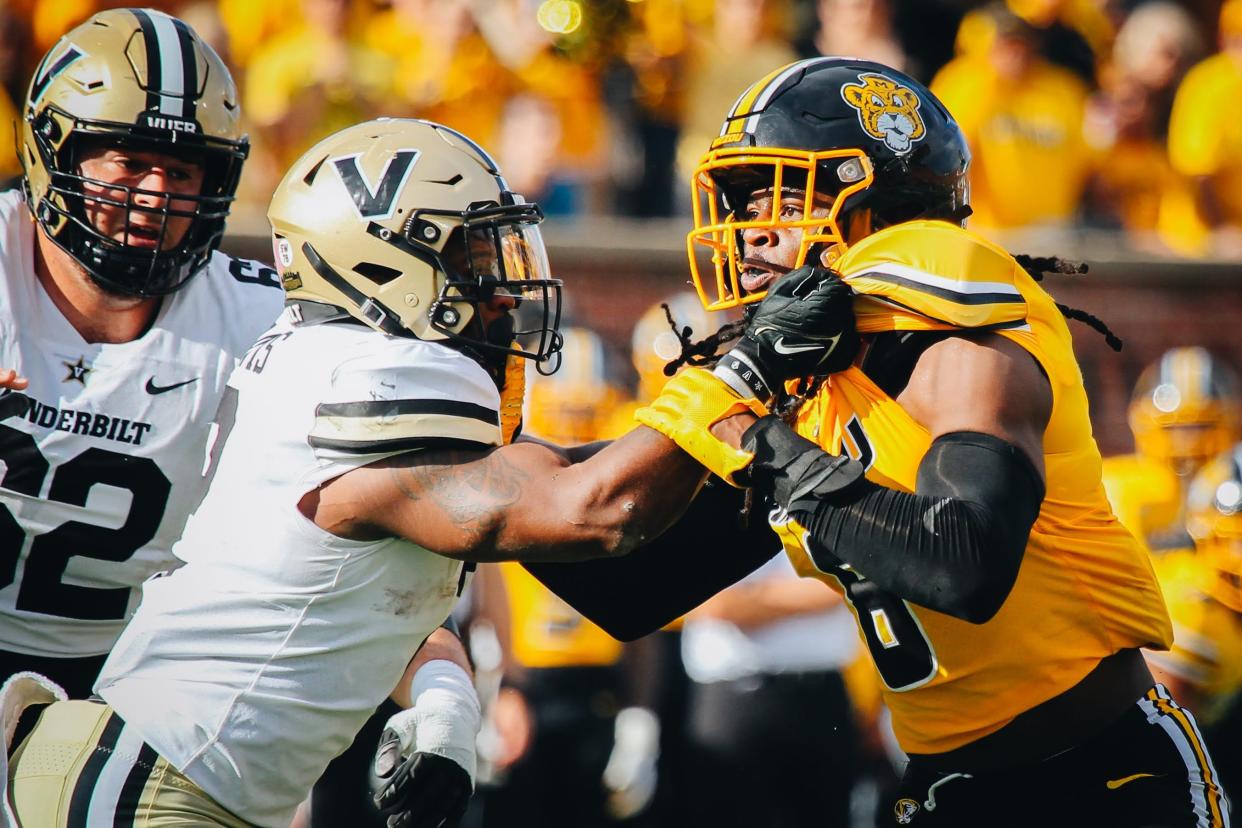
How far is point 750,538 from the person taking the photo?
3.50m

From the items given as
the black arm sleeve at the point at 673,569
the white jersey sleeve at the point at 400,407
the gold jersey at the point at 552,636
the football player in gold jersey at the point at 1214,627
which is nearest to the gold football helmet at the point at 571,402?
the gold jersey at the point at 552,636

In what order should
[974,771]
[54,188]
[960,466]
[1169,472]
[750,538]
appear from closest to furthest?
[960,466] < [974,771] < [750,538] < [54,188] < [1169,472]

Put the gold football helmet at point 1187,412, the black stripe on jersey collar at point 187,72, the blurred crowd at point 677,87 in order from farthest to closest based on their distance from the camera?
the blurred crowd at point 677,87 < the gold football helmet at point 1187,412 < the black stripe on jersey collar at point 187,72

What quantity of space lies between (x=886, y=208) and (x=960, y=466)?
75 centimetres

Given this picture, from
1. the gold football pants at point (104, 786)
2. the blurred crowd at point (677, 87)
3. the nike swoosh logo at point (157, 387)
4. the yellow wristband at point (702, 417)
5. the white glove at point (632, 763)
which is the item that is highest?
the yellow wristband at point (702, 417)

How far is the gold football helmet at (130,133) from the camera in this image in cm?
382

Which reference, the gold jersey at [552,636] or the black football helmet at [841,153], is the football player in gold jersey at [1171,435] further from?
the black football helmet at [841,153]

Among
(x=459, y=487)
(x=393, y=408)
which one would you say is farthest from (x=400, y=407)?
(x=459, y=487)

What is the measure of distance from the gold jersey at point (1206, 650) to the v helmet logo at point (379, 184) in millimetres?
3626

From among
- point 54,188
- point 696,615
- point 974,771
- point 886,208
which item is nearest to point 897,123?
point 886,208

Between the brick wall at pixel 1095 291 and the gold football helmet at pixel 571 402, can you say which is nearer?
the gold football helmet at pixel 571 402

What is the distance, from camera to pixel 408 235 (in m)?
2.98

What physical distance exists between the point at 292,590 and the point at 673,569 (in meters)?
1.01

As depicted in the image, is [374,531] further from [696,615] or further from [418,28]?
[418,28]
